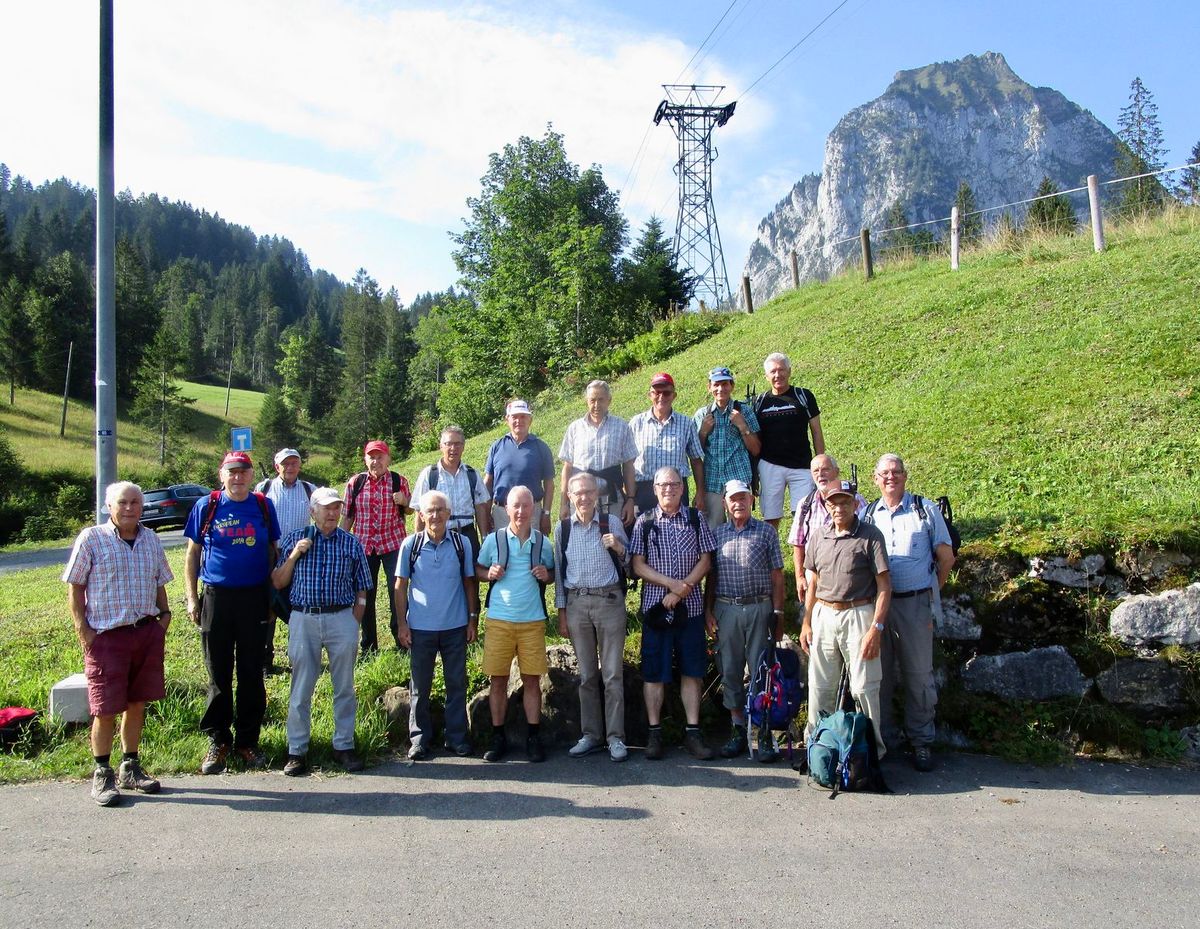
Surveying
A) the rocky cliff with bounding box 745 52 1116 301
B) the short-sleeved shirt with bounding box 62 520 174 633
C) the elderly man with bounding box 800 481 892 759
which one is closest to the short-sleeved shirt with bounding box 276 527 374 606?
the short-sleeved shirt with bounding box 62 520 174 633

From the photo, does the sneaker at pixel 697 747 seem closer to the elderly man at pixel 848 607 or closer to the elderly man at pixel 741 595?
the elderly man at pixel 741 595

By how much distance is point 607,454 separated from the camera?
6.71 metres

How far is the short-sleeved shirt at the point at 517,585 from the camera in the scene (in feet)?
19.5

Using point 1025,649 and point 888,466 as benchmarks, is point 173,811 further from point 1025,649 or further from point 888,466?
point 1025,649

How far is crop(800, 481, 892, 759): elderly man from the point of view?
5.43m

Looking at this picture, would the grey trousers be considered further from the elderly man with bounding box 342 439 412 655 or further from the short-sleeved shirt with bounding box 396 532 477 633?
the elderly man with bounding box 342 439 412 655

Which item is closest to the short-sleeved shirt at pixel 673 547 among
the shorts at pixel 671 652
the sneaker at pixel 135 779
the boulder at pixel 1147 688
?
the shorts at pixel 671 652

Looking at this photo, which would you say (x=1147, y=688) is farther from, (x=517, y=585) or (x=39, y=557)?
(x=39, y=557)

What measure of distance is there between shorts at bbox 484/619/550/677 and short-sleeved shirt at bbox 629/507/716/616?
82 centimetres

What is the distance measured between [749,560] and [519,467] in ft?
6.80

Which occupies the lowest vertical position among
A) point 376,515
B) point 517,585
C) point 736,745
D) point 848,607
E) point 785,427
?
point 736,745

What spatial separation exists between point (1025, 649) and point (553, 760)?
3543mm

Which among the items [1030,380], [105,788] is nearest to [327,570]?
[105,788]

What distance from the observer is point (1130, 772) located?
5543 mm
